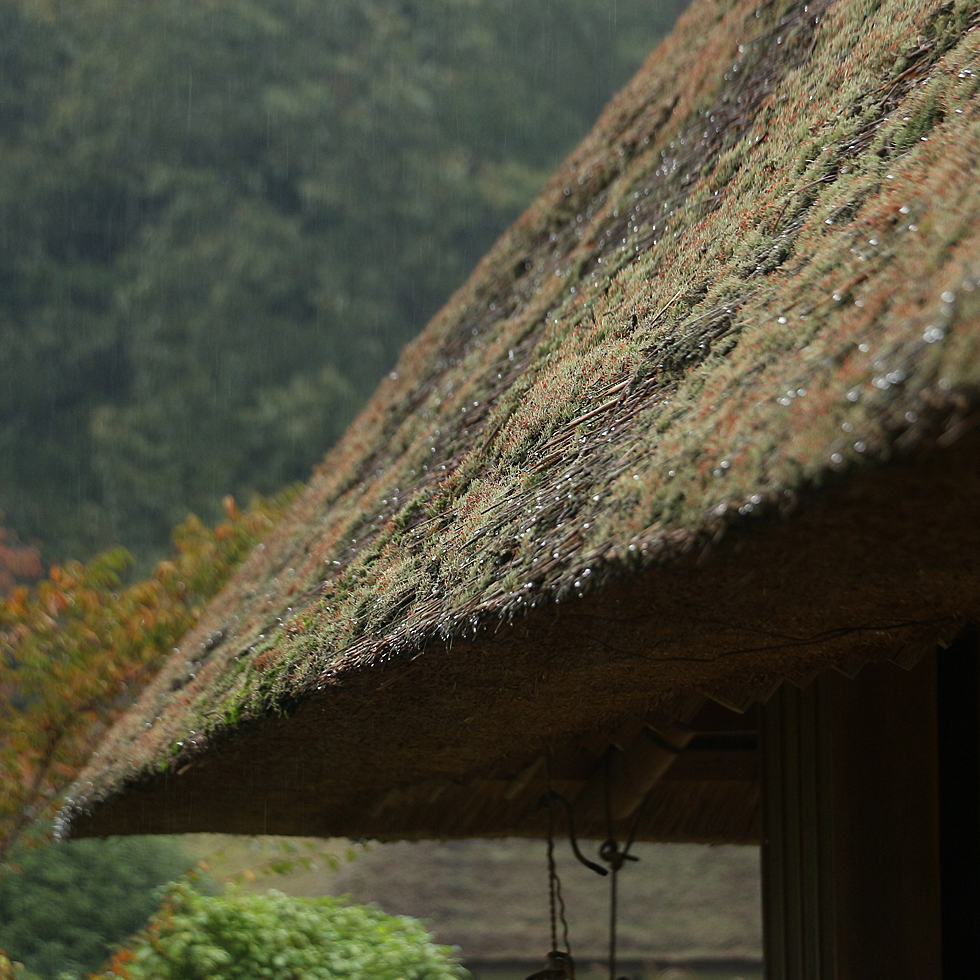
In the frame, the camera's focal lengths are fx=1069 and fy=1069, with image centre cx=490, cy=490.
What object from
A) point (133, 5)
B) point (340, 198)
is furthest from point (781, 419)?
point (133, 5)

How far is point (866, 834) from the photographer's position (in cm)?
199

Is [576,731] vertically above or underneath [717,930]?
above

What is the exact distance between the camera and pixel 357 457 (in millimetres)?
3822

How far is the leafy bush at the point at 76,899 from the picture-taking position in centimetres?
749

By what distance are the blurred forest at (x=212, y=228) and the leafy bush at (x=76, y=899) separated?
336 inches

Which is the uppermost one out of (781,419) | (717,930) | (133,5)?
(133,5)

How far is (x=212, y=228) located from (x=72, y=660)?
41.1ft

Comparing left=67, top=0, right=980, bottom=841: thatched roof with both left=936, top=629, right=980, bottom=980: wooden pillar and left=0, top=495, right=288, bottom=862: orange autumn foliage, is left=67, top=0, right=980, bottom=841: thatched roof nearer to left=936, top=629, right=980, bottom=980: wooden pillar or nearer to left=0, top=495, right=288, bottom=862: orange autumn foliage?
left=936, top=629, right=980, bottom=980: wooden pillar

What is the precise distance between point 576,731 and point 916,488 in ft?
4.99

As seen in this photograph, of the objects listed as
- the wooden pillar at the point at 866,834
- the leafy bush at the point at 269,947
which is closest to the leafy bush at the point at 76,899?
the leafy bush at the point at 269,947

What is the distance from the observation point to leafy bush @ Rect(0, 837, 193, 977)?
749cm

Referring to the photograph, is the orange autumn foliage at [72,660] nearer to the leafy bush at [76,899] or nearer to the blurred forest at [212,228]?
the leafy bush at [76,899]

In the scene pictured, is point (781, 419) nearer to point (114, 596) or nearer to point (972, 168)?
point (972, 168)

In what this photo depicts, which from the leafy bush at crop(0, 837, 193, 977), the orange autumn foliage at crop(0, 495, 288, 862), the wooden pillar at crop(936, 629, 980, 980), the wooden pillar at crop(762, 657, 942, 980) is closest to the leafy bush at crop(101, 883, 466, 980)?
the orange autumn foliage at crop(0, 495, 288, 862)
